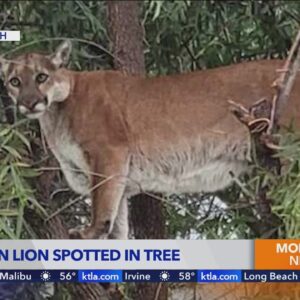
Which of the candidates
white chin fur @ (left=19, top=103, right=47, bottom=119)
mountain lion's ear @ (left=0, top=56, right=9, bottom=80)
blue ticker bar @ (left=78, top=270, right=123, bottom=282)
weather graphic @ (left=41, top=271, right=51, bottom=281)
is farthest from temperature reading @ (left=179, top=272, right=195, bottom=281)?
mountain lion's ear @ (left=0, top=56, right=9, bottom=80)

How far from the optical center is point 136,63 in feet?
6.39

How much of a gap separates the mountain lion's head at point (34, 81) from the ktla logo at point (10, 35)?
50 mm

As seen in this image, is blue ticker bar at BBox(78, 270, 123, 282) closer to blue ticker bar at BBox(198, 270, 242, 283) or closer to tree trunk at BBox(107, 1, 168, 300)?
tree trunk at BBox(107, 1, 168, 300)

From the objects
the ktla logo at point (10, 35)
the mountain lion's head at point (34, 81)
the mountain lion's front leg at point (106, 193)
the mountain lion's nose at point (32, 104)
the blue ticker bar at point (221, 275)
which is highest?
the ktla logo at point (10, 35)

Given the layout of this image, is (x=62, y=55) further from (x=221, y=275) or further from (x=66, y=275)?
(x=221, y=275)

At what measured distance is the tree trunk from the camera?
6.24 ft

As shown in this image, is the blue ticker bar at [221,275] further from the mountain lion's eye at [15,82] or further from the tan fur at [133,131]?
the mountain lion's eye at [15,82]

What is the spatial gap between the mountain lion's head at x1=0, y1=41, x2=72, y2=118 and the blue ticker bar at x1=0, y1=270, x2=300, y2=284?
1.04ft

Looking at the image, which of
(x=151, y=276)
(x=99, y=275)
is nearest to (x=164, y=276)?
(x=151, y=276)

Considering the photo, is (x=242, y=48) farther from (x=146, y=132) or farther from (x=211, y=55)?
(x=146, y=132)

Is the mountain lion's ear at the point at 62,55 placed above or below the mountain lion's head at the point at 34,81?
above

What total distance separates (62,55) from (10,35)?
0.12 m

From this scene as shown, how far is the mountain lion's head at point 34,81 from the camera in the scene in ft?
6.11

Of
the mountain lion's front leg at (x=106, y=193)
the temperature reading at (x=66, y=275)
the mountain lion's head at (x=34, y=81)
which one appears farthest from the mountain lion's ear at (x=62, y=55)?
the temperature reading at (x=66, y=275)
